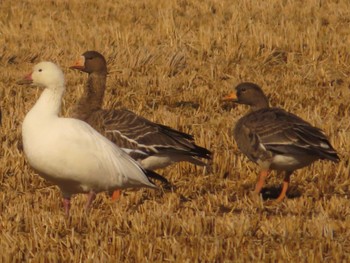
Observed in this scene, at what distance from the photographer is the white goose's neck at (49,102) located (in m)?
7.68

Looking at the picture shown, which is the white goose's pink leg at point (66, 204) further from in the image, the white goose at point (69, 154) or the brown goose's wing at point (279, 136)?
the brown goose's wing at point (279, 136)

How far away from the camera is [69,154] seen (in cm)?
744

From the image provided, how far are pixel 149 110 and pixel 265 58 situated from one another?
108 inches

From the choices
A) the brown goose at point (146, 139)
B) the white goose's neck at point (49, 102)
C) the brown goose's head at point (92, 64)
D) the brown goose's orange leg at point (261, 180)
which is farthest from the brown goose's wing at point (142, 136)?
the brown goose's head at point (92, 64)

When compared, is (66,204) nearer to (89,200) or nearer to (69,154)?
(89,200)

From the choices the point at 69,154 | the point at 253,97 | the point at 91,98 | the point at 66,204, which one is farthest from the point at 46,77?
the point at 253,97

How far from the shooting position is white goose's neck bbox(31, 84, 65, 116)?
7.68m

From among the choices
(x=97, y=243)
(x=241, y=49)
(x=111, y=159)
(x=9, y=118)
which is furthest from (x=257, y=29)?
(x=97, y=243)

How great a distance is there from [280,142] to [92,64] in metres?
3.02

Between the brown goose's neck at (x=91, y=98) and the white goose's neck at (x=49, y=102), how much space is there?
4.69 feet

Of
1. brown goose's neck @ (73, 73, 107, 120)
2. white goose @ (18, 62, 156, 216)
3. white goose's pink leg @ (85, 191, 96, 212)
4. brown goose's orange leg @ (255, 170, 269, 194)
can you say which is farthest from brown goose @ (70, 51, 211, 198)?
white goose's pink leg @ (85, 191, 96, 212)

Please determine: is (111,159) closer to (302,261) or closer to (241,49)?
(302,261)

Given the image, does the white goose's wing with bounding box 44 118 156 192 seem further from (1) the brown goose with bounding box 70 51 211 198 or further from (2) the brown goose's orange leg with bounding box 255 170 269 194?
(2) the brown goose's orange leg with bounding box 255 170 269 194

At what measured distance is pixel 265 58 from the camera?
13570mm
